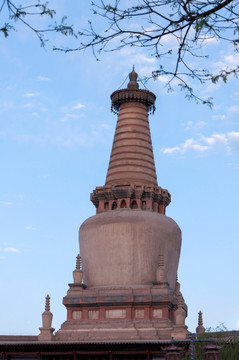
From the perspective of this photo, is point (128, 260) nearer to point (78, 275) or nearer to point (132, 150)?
point (78, 275)

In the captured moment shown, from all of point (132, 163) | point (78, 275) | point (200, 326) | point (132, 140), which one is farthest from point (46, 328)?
point (132, 140)

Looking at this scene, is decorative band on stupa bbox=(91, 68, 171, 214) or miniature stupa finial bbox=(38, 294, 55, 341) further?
decorative band on stupa bbox=(91, 68, 171, 214)

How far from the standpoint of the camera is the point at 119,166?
3916 centimetres

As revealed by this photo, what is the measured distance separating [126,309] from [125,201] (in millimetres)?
6727

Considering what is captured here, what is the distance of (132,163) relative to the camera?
3897 cm

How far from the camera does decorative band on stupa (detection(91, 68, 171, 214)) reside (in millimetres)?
37656

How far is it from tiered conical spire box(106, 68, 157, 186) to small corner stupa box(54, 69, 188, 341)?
0.07 metres

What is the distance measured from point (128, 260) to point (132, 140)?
329 inches

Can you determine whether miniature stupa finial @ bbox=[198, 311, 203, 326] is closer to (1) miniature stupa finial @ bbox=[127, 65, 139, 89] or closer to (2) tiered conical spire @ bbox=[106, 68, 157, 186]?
(2) tiered conical spire @ bbox=[106, 68, 157, 186]

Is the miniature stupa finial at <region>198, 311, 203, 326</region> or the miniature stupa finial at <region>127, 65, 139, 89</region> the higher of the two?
the miniature stupa finial at <region>127, 65, 139, 89</region>

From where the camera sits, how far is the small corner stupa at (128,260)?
34094mm

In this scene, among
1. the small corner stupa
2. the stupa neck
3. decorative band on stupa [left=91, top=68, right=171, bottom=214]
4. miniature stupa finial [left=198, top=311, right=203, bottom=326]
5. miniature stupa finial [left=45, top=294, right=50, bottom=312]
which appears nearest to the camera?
the small corner stupa

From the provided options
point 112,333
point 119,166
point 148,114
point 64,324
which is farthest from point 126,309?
point 148,114

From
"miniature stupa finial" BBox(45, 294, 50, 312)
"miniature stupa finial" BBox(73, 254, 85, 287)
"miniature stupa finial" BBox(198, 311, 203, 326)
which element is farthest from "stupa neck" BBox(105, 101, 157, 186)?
"miniature stupa finial" BBox(198, 311, 203, 326)
